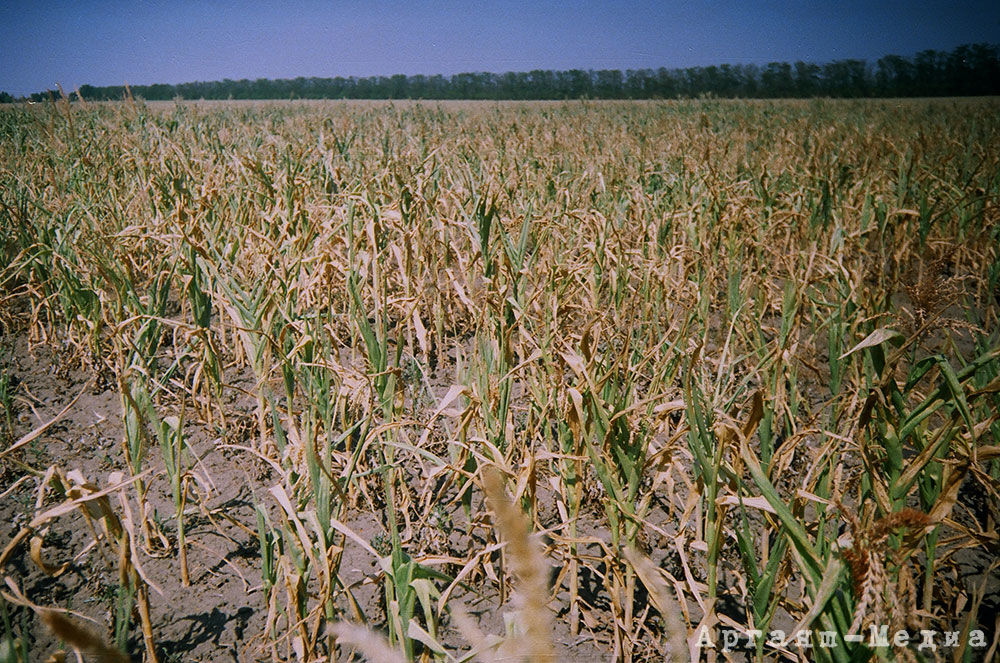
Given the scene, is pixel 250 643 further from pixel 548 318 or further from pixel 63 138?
pixel 63 138

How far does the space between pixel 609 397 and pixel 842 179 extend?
3011 mm

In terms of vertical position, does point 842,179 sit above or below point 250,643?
above

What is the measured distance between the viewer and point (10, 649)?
0.60m

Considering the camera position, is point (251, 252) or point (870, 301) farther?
point (251, 252)

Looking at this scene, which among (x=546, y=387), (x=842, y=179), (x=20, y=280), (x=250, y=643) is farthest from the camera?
(x=842, y=179)

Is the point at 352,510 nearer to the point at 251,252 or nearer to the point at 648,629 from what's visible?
the point at 648,629

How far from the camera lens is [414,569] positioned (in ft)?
3.26

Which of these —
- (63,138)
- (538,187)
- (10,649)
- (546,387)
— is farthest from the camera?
(63,138)

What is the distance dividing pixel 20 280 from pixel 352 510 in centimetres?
280

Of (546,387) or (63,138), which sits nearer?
(546,387)

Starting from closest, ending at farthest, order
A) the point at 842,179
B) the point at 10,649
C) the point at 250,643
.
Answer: the point at 10,649 → the point at 250,643 → the point at 842,179

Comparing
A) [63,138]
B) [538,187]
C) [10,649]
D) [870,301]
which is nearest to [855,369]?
[870,301]

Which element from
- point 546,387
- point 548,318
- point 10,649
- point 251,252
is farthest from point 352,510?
point 251,252

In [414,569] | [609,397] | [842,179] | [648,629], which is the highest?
[842,179]
